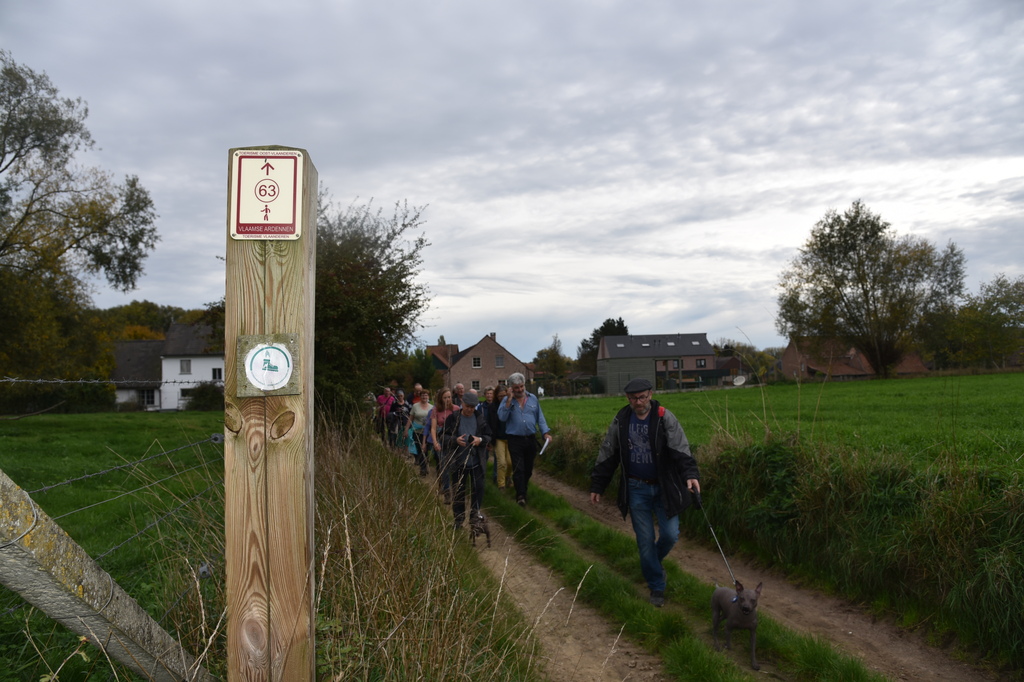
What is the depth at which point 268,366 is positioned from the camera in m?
2.15

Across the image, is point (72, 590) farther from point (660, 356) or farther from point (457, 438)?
point (660, 356)

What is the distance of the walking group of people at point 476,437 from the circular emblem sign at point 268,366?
4.85m

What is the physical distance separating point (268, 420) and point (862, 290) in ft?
171

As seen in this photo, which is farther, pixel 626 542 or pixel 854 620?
pixel 626 542

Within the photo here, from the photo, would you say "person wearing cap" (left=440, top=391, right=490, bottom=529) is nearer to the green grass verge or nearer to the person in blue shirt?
the green grass verge

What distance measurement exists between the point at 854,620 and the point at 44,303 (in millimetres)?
23495

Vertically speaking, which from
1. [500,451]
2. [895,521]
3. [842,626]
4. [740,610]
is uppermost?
[500,451]

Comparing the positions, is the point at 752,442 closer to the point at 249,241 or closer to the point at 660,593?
the point at 660,593

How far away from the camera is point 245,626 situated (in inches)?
84.9

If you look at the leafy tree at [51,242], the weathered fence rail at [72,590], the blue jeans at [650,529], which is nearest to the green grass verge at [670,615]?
the blue jeans at [650,529]

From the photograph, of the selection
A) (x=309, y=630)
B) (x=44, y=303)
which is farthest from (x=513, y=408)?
(x=44, y=303)

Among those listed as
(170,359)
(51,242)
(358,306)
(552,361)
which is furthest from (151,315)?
(358,306)

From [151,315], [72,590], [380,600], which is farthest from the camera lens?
[151,315]

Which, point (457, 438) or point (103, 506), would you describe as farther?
point (457, 438)
